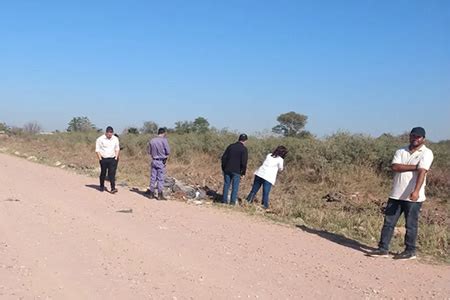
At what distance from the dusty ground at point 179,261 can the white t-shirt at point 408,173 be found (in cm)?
97

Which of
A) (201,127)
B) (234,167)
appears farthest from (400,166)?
(201,127)

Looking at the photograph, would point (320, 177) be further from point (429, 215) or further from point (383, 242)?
point (383, 242)

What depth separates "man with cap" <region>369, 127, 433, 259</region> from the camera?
6680 mm

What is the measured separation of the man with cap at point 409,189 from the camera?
6680mm

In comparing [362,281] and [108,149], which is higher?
[108,149]

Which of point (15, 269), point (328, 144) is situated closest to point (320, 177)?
point (328, 144)

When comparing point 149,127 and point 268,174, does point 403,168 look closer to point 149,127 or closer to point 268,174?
point 268,174

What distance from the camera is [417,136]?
676 cm

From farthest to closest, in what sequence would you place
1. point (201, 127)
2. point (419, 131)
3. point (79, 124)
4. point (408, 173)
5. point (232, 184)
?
point (79, 124)
point (201, 127)
point (232, 184)
point (408, 173)
point (419, 131)

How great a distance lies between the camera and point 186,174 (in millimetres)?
19031

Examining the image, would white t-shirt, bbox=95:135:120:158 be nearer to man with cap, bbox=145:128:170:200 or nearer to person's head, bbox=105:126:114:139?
person's head, bbox=105:126:114:139

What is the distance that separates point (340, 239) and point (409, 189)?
1.73m

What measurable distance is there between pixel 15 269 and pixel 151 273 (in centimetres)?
156

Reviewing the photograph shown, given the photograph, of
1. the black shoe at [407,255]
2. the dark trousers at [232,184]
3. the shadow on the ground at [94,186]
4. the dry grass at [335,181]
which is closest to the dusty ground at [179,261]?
the black shoe at [407,255]
